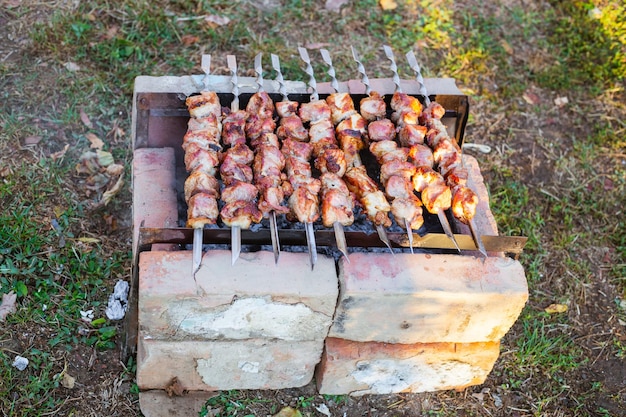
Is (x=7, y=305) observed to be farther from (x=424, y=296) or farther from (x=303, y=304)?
(x=424, y=296)

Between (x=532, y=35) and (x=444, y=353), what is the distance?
4.22 meters

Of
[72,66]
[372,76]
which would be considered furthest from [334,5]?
[72,66]

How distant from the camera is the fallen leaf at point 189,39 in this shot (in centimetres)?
556

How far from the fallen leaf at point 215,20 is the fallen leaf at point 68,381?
3404 millimetres

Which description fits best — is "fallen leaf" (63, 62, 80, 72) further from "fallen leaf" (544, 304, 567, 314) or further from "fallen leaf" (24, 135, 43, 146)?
"fallen leaf" (544, 304, 567, 314)

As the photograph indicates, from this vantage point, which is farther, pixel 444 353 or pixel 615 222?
pixel 615 222

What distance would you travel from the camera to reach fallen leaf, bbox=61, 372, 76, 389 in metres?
3.54

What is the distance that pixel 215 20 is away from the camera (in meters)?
5.77

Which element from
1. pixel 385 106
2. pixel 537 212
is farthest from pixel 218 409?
pixel 537 212

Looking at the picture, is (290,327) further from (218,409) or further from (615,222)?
(615,222)

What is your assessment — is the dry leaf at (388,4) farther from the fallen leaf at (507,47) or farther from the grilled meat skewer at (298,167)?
the grilled meat skewer at (298,167)

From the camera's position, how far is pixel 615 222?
5.05 meters

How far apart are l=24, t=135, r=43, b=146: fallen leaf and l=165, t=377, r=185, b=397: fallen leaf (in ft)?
7.49

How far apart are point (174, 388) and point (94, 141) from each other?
88.5 inches
